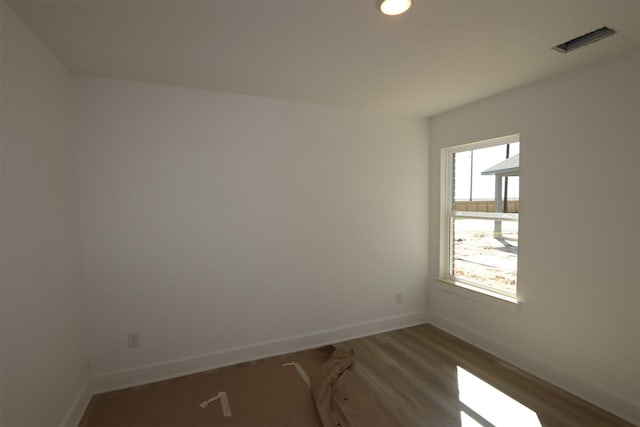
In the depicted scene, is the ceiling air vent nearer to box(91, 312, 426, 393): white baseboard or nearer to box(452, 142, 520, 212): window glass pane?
box(452, 142, 520, 212): window glass pane

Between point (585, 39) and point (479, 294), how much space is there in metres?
2.29

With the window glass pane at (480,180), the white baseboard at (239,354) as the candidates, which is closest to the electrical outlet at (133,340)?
the white baseboard at (239,354)

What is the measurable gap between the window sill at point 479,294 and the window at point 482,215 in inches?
1.6

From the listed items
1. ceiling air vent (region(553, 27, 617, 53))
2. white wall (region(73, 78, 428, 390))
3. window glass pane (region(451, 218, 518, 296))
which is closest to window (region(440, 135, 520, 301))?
window glass pane (region(451, 218, 518, 296))

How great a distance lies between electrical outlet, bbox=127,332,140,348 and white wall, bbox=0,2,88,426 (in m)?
0.31

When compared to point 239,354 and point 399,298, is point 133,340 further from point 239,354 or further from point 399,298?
point 399,298

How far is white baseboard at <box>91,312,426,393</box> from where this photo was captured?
96.8 inches

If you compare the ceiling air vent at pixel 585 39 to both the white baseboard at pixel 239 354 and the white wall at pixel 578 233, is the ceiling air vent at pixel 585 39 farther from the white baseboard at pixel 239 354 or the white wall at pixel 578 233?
the white baseboard at pixel 239 354

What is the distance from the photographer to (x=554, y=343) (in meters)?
2.51

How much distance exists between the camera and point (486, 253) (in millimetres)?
3197

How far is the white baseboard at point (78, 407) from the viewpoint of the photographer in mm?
1957

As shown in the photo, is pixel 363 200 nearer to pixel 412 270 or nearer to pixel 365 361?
pixel 412 270

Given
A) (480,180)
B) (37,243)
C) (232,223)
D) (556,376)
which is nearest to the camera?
(37,243)

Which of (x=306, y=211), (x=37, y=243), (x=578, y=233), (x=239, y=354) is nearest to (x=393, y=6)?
(x=306, y=211)
